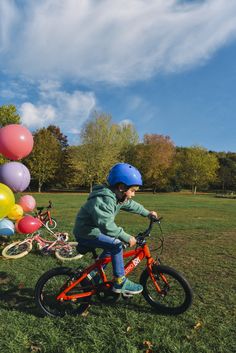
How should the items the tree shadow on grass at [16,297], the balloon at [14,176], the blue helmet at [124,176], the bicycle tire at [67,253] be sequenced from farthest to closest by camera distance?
1. the balloon at [14,176]
2. the bicycle tire at [67,253]
3. the tree shadow on grass at [16,297]
4. the blue helmet at [124,176]

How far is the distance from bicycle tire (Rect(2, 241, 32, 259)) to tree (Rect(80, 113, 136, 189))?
3667cm

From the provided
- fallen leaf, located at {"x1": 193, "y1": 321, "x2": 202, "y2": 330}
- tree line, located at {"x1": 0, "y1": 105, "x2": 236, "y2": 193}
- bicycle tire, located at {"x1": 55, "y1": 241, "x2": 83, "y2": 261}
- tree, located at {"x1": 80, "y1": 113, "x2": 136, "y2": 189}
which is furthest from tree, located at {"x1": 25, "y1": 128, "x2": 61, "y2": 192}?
fallen leaf, located at {"x1": 193, "y1": 321, "x2": 202, "y2": 330}

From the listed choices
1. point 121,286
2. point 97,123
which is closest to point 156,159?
point 97,123

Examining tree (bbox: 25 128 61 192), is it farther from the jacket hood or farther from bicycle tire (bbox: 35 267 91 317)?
the jacket hood

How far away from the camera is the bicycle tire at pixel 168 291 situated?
4059 mm

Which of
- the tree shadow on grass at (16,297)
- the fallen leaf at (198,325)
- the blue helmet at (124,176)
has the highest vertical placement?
the blue helmet at (124,176)

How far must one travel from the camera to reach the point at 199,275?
5.75 metres

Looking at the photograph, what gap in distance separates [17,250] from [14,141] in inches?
101

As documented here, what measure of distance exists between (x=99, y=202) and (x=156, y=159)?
47.3 m

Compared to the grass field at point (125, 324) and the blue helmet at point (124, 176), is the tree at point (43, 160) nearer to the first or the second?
the grass field at point (125, 324)

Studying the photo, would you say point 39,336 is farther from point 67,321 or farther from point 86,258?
point 86,258

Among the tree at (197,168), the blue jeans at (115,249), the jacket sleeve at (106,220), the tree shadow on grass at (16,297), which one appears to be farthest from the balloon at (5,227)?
the tree at (197,168)

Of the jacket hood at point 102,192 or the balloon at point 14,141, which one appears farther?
the balloon at point 14,141

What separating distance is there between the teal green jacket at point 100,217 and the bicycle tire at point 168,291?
743 millimetres
